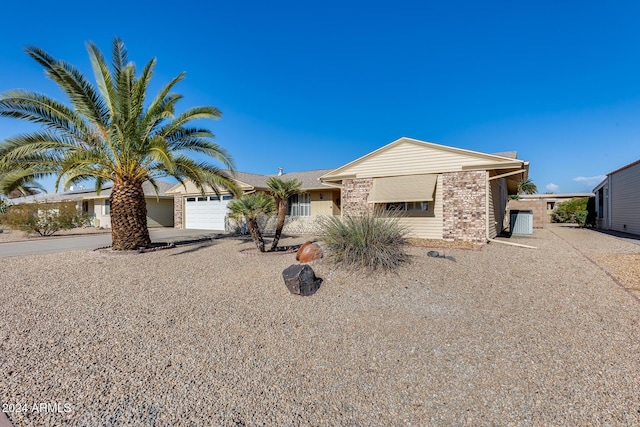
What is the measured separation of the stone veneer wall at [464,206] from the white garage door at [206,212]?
13.8 metres

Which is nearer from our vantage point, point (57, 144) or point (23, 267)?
point (23, 267)

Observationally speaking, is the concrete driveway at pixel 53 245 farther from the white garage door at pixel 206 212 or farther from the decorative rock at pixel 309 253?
the decorative rock at pixel 309 253

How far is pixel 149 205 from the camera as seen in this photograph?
26.1 metres

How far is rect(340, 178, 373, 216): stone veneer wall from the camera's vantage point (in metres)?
15.0

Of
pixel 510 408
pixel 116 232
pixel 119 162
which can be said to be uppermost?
pixel 119 162

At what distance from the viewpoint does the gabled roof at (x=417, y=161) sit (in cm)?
1232

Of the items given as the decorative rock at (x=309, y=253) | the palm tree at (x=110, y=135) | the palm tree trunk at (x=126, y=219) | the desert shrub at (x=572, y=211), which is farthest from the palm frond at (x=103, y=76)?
the desert shrub at (x=572, y=211)

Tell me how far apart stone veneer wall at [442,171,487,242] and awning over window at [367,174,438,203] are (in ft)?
2.52

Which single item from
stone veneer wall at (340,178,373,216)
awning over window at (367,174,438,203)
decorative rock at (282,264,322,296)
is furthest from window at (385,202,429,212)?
decorative rock at (282,264,322,296)

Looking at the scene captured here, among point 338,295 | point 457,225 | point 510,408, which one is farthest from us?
point 457,225

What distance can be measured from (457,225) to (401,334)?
981 cm

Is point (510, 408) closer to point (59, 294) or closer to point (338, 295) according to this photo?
point (338, 295)

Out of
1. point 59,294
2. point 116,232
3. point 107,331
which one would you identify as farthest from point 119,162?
point 107,331

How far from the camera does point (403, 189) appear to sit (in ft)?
44.9
